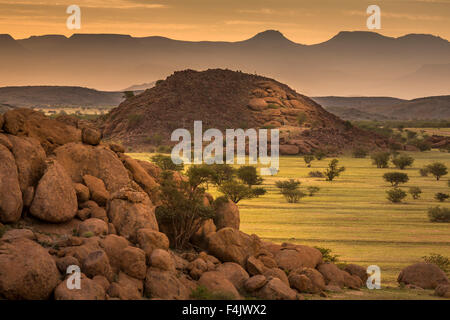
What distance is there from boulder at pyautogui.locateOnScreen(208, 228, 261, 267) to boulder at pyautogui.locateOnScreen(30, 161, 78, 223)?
4269 mm

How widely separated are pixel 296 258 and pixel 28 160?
28.9ft

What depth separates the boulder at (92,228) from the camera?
16375 millimetres

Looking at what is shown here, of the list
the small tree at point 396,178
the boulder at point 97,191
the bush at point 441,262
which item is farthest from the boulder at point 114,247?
the small tree at point 396,178

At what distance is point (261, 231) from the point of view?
102ft

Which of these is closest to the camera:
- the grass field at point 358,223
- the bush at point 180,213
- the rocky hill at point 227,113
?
the bush at point 180,213

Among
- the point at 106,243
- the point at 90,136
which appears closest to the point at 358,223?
the point at 90,136

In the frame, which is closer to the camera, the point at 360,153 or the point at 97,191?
the point at 97,191

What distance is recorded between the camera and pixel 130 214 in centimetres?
1767

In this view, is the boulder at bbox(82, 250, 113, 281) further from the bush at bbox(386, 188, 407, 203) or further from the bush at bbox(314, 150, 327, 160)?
the bush at bbox(314, 150, 327, 160)

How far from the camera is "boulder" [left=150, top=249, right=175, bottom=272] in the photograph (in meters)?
15.6

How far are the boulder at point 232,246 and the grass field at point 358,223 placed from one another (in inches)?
201

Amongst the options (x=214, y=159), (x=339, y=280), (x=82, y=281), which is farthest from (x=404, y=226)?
(x=214, y=159)

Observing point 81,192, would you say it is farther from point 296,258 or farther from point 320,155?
point 320,155

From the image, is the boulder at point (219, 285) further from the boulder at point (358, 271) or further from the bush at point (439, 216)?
the bush at point (439, 216)
